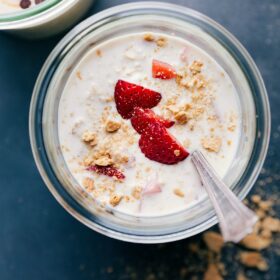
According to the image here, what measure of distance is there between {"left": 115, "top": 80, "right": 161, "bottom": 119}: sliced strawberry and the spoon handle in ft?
0.47

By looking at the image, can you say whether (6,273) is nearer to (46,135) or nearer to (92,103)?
(46,135)

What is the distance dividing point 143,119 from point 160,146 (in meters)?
0.07

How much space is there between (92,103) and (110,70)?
81mm

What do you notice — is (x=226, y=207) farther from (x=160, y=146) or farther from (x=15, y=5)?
(x=15, y=5)

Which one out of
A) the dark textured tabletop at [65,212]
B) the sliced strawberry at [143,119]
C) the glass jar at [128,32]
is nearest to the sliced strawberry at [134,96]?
the sliced strawberry at [143,119]

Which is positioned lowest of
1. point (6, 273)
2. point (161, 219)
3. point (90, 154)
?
point (6, 273)

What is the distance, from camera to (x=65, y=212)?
1438 mm

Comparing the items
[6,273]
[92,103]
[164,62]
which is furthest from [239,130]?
[6,273]

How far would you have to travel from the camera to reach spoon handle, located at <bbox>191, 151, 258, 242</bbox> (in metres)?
1.01

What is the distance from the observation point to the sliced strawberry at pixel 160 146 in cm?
128

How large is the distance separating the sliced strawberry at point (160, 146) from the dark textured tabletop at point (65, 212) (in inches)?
9.7

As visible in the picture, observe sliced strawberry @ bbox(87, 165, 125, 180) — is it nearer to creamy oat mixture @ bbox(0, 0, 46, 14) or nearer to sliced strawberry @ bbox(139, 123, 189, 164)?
sliced strawberry @ bbox(139, 123, 189, 164)

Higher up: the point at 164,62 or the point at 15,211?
the point at 164,62

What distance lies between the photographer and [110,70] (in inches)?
51.7
